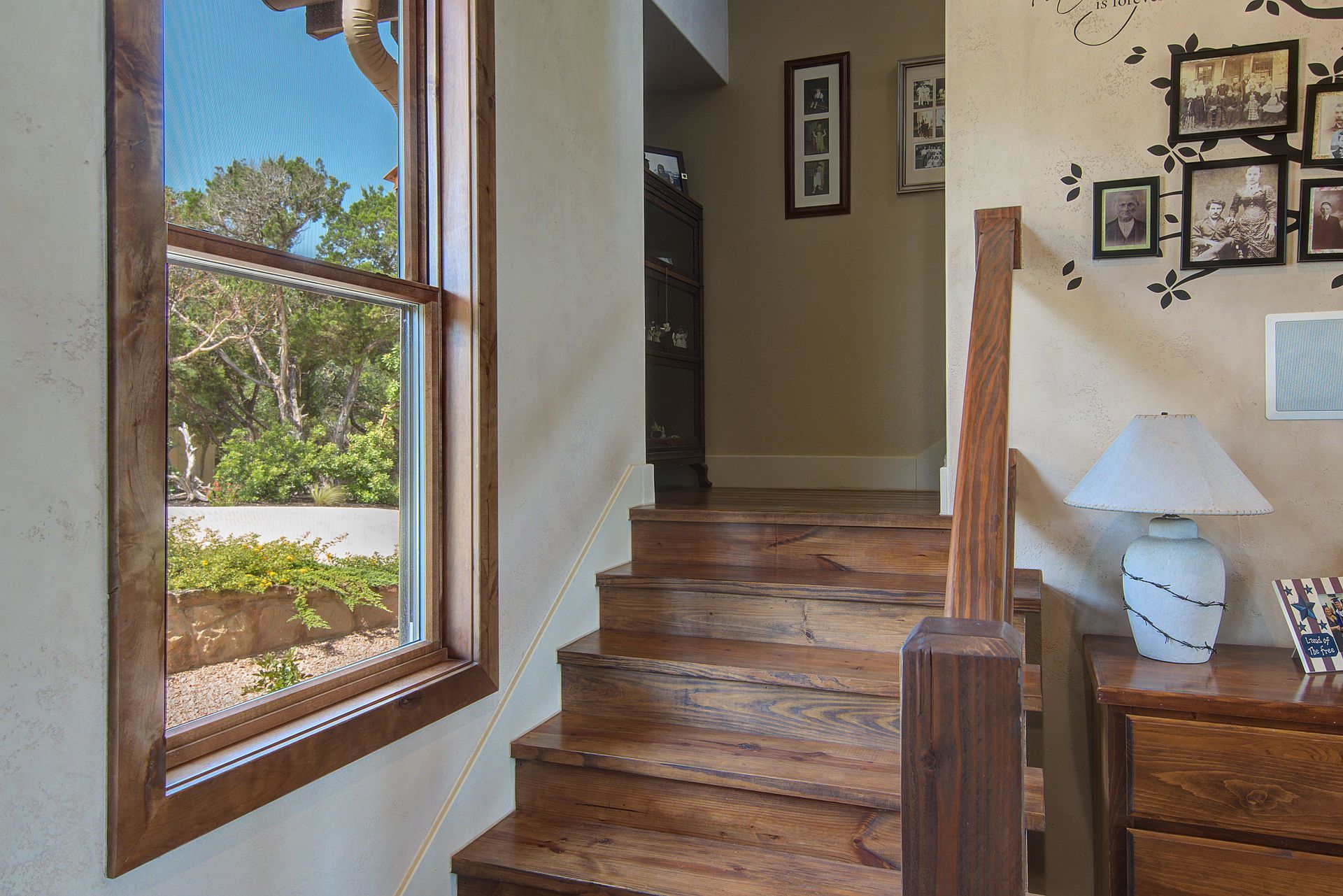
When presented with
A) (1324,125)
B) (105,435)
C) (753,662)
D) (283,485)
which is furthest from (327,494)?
(1324,125)

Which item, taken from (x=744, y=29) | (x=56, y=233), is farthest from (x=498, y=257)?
(x=744, y=29)

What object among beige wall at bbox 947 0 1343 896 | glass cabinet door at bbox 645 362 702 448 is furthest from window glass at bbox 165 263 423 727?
glass cabinet door at bbox 645 362 702 448

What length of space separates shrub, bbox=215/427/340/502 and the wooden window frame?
6.7 inches

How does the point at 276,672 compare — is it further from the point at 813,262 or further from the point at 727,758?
the point at 813,262

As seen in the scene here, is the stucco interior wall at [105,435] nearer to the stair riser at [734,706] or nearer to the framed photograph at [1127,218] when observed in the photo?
the stair riser at [734,706]

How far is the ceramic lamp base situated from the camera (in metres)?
1.98

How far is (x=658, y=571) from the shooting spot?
2.47m

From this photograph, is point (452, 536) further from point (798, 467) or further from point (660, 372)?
point (798, 467)

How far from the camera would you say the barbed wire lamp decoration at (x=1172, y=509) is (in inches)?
74.8

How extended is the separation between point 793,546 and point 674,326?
1.52 metres

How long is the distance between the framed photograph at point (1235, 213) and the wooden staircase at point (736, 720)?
96cm

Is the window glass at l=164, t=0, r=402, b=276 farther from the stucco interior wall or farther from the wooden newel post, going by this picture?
the wooden newel post

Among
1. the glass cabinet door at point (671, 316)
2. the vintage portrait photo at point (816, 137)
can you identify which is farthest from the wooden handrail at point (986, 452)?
the vintage portrait photo at point (816, 137)

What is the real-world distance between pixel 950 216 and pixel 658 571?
1.31m
